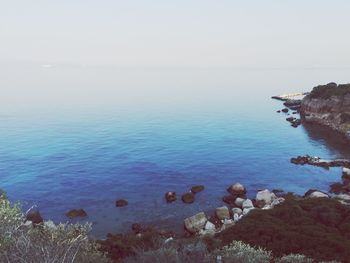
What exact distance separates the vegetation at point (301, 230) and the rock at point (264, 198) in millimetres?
8619

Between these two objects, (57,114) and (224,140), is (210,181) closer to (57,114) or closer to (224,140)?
(224,140)

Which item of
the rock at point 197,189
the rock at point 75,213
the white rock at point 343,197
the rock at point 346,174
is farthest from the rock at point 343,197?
the rock at point 75,213

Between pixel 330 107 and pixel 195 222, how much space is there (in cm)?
8287

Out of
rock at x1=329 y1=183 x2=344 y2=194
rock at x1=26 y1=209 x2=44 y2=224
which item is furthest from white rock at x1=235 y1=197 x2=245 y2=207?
rock at x1=26 y1=209 x2=44 y2=224

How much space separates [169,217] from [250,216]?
43.5 feet

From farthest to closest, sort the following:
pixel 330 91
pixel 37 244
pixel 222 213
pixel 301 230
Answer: pixel 330 91
pixel 222 213
pixel 301 230
pixel 37 244

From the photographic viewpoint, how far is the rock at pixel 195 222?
47125 millimetres

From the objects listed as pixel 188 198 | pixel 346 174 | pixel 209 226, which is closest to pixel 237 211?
pixel 209 226

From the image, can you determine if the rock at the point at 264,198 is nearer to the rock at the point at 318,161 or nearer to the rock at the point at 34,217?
the rock at the point at 318,161

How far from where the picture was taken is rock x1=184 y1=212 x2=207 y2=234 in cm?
4712

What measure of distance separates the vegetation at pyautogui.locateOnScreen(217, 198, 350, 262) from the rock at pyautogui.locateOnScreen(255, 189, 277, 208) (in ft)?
28.3

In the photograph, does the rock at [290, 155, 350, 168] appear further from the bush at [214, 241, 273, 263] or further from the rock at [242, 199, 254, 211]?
the bush at [214, 241, 273, 263]

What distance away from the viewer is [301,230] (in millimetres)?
36125

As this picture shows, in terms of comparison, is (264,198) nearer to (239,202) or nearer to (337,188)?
(239,202)
